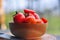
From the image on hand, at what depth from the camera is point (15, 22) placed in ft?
2.77

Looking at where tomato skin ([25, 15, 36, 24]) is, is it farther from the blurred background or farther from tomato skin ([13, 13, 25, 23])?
the blurred background

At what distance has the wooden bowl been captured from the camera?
82cm

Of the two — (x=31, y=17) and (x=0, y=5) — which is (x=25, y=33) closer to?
(x=31, y=17)

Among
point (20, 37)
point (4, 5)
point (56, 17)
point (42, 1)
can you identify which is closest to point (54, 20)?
point (56, 17)

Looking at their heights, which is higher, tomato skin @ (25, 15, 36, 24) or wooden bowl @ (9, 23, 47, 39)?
tomato skin @ (25, 15, 36, 24)

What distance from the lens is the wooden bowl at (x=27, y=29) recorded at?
82 centimetres

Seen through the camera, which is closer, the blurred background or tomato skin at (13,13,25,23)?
tomato skin at (13,13,25,23)

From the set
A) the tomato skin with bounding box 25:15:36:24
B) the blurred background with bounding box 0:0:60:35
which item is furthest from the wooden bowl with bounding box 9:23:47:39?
the blurred background with bounding box 0:0:60:35

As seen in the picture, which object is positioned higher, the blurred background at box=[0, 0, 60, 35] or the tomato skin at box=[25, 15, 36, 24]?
the tomato skin at box=[25, 15, 36, 24]

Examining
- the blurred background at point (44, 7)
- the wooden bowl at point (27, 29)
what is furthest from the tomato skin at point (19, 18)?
the blurred background at point (44, 7)

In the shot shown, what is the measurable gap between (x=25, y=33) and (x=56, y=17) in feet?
12.9

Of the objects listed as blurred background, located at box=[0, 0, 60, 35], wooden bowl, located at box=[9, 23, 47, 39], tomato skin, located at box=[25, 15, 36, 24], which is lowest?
blurred background, located at box=[0, 0, 60, 35]

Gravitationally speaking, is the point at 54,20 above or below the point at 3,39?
below

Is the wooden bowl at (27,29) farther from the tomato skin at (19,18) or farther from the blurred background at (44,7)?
the blurred background at (44,7)
